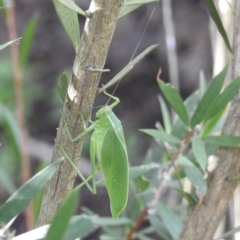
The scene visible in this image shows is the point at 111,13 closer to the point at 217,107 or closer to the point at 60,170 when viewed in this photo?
the point at 60,170

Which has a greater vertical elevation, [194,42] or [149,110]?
[194,42]

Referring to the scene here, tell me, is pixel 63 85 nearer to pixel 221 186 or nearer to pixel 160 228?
pixel 221 186

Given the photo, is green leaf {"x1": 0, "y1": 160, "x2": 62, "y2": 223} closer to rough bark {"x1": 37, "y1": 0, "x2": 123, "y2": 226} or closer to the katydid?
rough bark {"x1": 37, "y1": 0, "x2": 123, "y2": 226}

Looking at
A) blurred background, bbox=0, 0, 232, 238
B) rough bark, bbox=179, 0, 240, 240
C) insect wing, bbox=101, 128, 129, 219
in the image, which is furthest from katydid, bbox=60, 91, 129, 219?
blurred background, bbox=0, 0, 232, 238

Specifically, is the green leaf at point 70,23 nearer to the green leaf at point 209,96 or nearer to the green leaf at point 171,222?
the green leaf at point 209,96

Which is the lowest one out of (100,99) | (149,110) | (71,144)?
(149,110)

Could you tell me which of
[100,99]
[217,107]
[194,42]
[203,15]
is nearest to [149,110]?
[100,99]

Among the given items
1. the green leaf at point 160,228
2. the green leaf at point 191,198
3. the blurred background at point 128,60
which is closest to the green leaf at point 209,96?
the green leaf at point 191,198
